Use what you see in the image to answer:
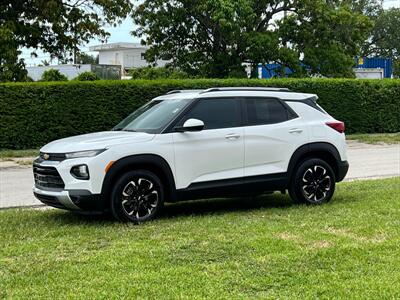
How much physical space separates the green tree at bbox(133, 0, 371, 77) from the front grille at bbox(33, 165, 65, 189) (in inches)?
838

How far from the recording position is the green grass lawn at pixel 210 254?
15.4 feet

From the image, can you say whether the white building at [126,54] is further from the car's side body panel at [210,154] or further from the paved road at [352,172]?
the car's side body panel at [210,154]

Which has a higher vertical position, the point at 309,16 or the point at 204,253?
the point at 309,16

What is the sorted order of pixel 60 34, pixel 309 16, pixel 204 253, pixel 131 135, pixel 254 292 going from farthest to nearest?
pixel 309 16
pixel 60 34
pixel 131 135
pixel 204 253
pixel 254 292

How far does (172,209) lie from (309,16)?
23.8 meters

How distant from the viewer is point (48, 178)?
7516 millimetres

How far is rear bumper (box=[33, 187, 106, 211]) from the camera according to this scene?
7191mm

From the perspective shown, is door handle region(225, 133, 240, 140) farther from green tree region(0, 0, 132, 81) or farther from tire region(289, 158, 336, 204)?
green tree region(0, 0, 132, 81)

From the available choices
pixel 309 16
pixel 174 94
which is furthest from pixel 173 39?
pixel 174 94

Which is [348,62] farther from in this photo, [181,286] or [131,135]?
[181,286]

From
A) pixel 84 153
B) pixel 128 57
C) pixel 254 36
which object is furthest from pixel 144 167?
pixel 128 57

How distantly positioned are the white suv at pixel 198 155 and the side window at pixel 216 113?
1 cm

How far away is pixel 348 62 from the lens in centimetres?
3109

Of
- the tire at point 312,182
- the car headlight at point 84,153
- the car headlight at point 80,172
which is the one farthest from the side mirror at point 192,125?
the tire at point 312,182
